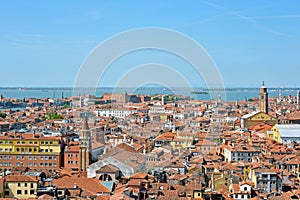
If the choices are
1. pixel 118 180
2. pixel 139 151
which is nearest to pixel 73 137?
pixel 139 151

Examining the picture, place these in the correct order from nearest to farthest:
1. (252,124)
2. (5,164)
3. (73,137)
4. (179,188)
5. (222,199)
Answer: (222,199) → (179,188) → (5,164) → (73,137) → (252,124)

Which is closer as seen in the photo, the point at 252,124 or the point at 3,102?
the point at 252,124

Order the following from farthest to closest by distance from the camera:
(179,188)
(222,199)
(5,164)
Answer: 1. (5,164)
2. (179,188)
3. (222,199)

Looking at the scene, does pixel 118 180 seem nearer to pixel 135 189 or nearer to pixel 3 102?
pixel 135 189

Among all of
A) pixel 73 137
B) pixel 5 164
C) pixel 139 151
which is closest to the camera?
pixel 5 164

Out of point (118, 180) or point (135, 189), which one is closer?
point (135, 189)

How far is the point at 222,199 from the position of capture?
334 inches

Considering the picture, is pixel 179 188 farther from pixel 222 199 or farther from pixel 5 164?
pixel 5 164

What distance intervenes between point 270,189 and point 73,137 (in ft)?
26.1

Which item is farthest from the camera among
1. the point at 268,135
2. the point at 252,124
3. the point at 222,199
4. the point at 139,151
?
the point at 252,124

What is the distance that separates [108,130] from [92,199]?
40.9ft

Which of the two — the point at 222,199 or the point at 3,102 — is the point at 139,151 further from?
the point at 3,102

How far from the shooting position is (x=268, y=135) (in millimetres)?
20078

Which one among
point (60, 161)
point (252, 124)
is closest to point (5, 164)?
point (60, 161)
